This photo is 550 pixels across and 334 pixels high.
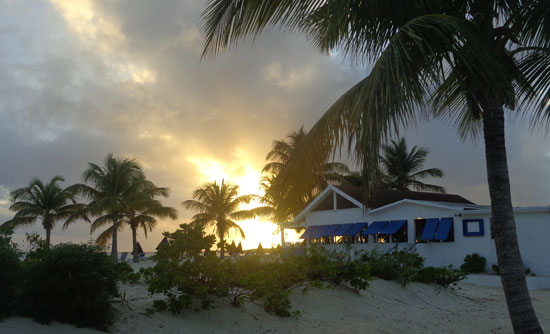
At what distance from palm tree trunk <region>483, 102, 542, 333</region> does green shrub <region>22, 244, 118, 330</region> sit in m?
5.17

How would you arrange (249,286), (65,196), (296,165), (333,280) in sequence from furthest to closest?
(65,196) → (333,280) → (249,286) → (296,165)

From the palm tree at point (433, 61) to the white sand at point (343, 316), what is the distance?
2640 millimetres

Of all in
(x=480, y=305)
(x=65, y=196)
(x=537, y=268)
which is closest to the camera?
(x=480, y=305)

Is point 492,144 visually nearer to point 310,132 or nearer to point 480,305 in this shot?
point 310,132

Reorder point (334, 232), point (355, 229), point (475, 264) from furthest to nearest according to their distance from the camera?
point (334, 232)
point (355, 229)
point (475, 264)

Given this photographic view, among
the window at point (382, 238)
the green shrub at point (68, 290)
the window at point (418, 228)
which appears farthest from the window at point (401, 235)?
the green shrub at point (68, 290)

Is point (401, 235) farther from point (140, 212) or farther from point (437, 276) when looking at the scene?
point (140, 212)

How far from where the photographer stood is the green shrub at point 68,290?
582 cm

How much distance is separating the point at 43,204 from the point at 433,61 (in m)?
42.4

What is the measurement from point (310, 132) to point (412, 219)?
18.6m

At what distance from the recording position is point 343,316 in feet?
28.5

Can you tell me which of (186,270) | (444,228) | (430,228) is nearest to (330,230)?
A: (430,228)

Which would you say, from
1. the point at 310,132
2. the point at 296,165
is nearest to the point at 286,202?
the point at 296,165

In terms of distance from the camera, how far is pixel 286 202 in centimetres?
626
